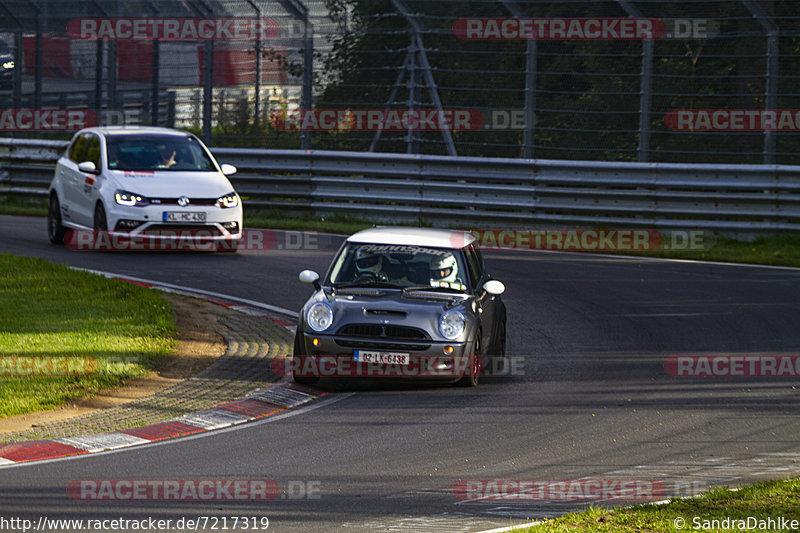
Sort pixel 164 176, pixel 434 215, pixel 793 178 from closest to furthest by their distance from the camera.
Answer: pixel 164 176 → pixel 793 178 → pixel 434 215

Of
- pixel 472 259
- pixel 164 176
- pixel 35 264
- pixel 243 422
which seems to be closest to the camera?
pixel 243 422

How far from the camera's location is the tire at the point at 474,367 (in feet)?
35.2

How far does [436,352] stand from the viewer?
34.5 ft

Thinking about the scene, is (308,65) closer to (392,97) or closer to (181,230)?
(392,97)

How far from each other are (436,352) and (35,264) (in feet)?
24.5

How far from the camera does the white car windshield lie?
18.7 m

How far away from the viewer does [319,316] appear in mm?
10742

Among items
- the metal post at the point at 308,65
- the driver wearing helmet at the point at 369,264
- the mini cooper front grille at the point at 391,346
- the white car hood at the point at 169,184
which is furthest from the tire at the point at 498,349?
the metal post at the point at 308,65

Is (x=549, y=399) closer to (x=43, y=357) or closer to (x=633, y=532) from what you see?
(x=633, y=532)

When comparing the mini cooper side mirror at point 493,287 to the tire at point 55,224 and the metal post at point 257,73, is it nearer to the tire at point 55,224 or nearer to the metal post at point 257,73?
the tire at point 55,224

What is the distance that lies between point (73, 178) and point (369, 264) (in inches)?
364

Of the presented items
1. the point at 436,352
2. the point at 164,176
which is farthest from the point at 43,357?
the point at 164,176

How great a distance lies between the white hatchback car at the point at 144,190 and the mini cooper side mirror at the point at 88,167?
0.05 feet

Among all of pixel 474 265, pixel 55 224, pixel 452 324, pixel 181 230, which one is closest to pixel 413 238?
pixel 474 265
